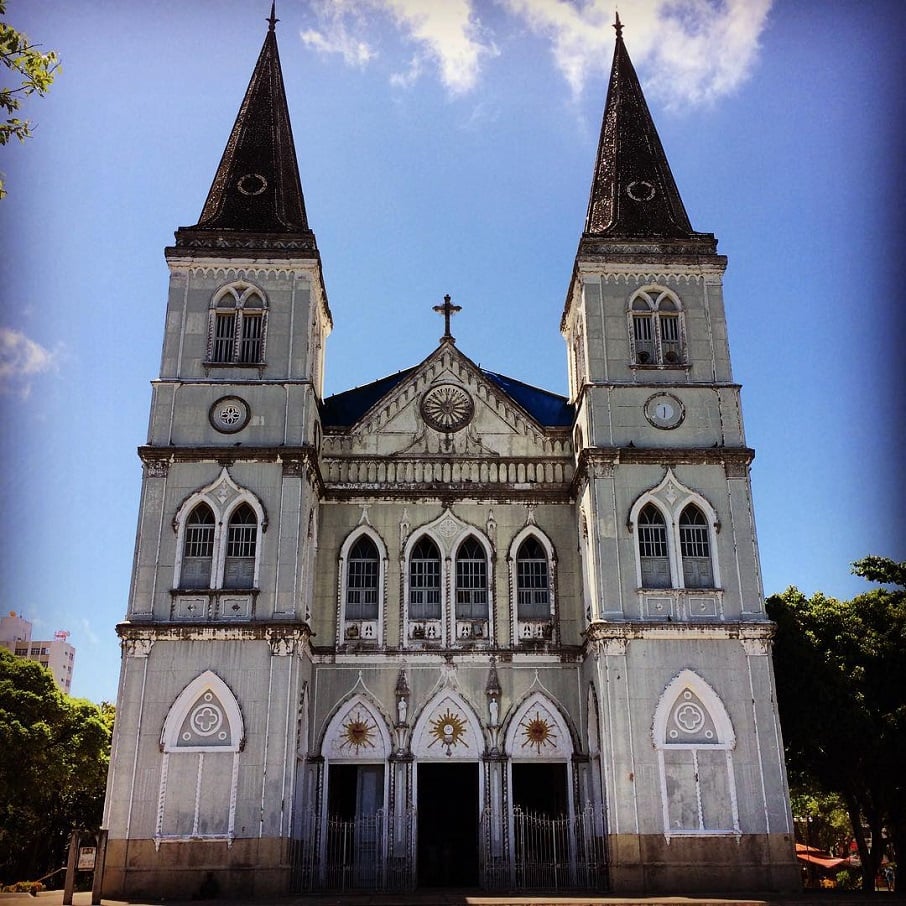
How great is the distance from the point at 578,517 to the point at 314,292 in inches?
356

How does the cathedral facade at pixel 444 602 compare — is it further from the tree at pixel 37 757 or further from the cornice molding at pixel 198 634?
the tree at pixel 37 757

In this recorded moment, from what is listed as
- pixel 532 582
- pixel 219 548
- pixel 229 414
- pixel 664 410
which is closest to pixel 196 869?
pixel 219 548

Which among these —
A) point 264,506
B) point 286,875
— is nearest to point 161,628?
point 264,506

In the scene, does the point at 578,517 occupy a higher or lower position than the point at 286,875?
higher

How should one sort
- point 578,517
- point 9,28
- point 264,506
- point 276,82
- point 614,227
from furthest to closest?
1. point 276,82
2. point 614,227
3. point 578,517
4. point 264,506
5. point 9,28

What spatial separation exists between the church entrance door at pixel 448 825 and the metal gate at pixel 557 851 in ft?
6.46

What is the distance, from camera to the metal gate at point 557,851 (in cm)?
2138

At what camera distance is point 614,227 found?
26.4 metres

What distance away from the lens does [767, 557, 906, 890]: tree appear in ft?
75.0

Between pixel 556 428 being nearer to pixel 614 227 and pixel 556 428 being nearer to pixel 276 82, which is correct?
pixel 614 227

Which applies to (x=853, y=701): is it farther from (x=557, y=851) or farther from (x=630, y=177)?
(x=630, y=177)

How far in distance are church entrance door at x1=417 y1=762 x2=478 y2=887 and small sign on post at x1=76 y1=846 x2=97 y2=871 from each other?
26.5 ft

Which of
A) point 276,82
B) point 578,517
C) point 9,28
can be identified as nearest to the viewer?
point 9,28

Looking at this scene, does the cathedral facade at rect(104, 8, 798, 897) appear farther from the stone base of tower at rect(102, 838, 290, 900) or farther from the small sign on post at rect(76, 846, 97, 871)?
the small sign on post at rect(76, 846, 97, 871)
